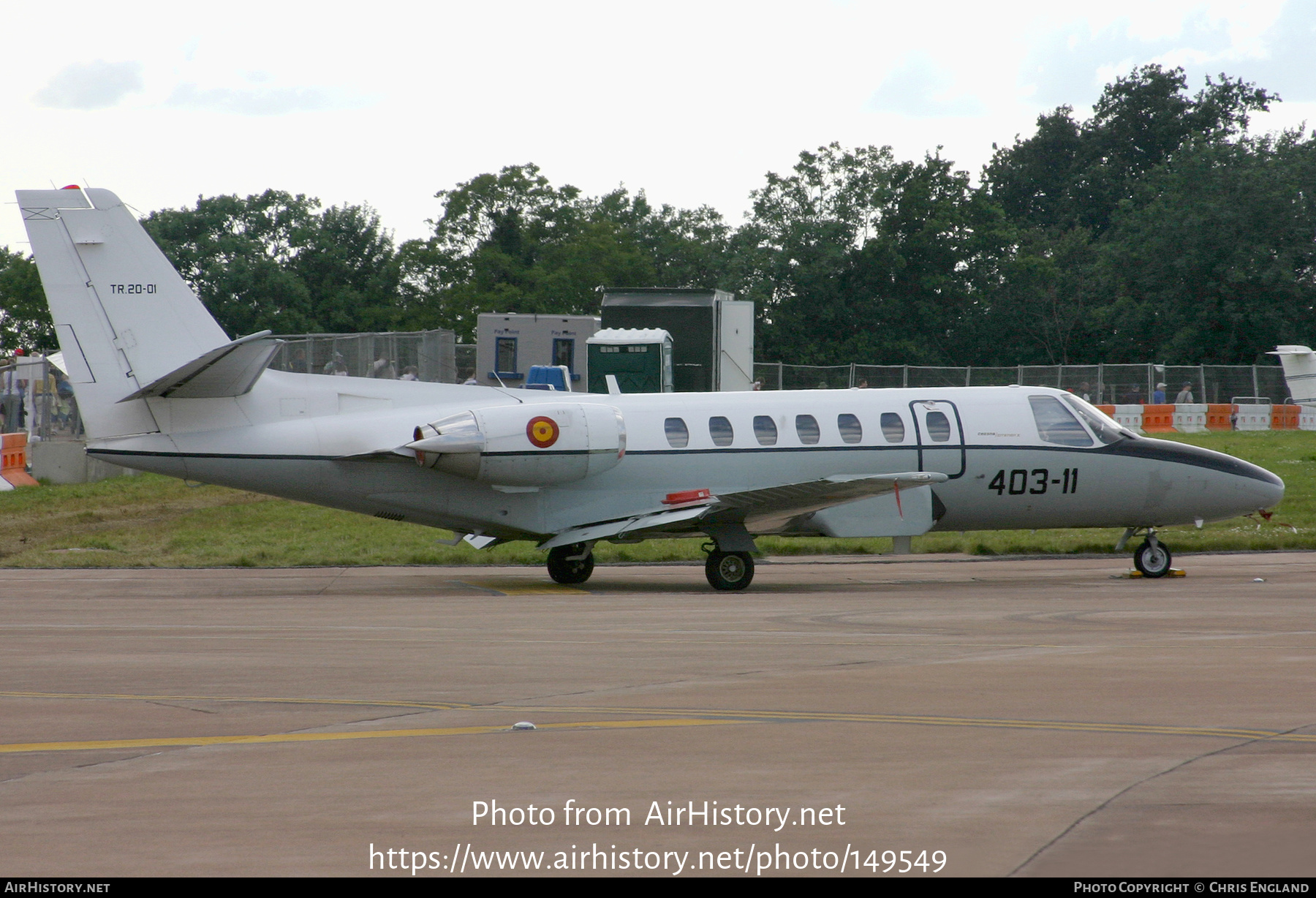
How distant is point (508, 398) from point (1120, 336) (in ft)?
205

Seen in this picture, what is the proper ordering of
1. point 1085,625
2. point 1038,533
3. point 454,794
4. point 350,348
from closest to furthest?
point 454,794 < point 1085,625 < point 1038,533 < point 350,348

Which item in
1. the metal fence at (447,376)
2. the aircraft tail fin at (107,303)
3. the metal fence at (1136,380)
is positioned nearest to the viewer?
the aircraft tail fin at (107,303)

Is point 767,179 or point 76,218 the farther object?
point 767,179

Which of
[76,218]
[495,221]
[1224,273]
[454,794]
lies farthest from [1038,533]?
[495,221]

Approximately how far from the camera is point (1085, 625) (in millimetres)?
13172

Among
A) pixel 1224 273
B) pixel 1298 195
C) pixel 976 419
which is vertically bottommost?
pixel 976 419

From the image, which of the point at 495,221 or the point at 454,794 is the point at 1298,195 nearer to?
the point at 495,221

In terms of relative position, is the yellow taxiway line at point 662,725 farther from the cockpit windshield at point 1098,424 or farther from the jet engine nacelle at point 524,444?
the cockpit windshield at point 1098,424

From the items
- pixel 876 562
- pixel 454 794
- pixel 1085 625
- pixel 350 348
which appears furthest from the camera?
pixel 350 348

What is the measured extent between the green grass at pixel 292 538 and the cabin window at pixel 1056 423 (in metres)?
4.33

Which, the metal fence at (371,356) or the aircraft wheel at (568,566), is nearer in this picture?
the aircraft wheel at (568,566)

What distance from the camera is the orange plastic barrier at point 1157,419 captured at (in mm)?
44875

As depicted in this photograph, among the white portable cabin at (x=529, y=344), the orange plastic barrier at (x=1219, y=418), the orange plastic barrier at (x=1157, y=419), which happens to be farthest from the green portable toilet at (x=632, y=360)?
the orange plastic barrier at (x=1219, y=418)

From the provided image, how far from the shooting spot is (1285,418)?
1943 inches
